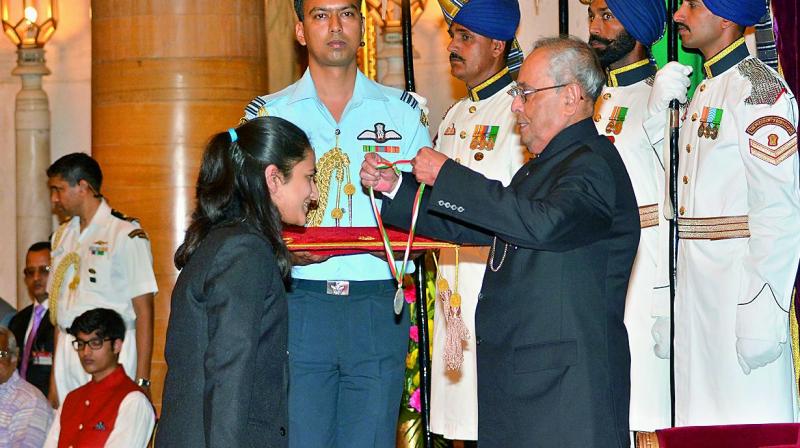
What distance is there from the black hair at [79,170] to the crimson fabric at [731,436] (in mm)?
4120

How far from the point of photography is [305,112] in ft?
14.8

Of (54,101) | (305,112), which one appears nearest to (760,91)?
(305,112)

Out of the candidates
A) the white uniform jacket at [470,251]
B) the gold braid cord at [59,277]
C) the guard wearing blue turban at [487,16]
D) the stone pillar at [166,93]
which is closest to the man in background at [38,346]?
the gold braid cord at [59,277]

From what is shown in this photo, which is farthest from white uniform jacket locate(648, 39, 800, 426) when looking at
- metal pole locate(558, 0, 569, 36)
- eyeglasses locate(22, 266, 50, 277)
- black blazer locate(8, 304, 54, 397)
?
eyeglasses locate(22, 266, 50, 277)

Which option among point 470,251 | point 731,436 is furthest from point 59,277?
point 731,436

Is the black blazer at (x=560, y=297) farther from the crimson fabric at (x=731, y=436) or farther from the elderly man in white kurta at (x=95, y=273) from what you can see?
the elderly man in white kurta at (x=95, y=273)

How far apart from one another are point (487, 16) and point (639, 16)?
591 millimetres

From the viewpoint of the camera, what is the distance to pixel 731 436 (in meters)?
3.81

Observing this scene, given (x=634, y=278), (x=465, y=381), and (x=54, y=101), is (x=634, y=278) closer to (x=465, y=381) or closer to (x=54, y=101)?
(x=465, y=381)

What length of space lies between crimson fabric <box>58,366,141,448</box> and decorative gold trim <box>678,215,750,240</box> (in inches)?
108

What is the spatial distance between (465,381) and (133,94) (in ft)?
8.86

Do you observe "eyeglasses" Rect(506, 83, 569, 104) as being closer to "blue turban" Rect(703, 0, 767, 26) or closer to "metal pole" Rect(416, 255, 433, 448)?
"blue turban" Rect(703, 0, 767, 26)

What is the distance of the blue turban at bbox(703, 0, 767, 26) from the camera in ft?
15.8

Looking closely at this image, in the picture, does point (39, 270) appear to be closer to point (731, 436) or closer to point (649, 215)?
point (649, 215)
